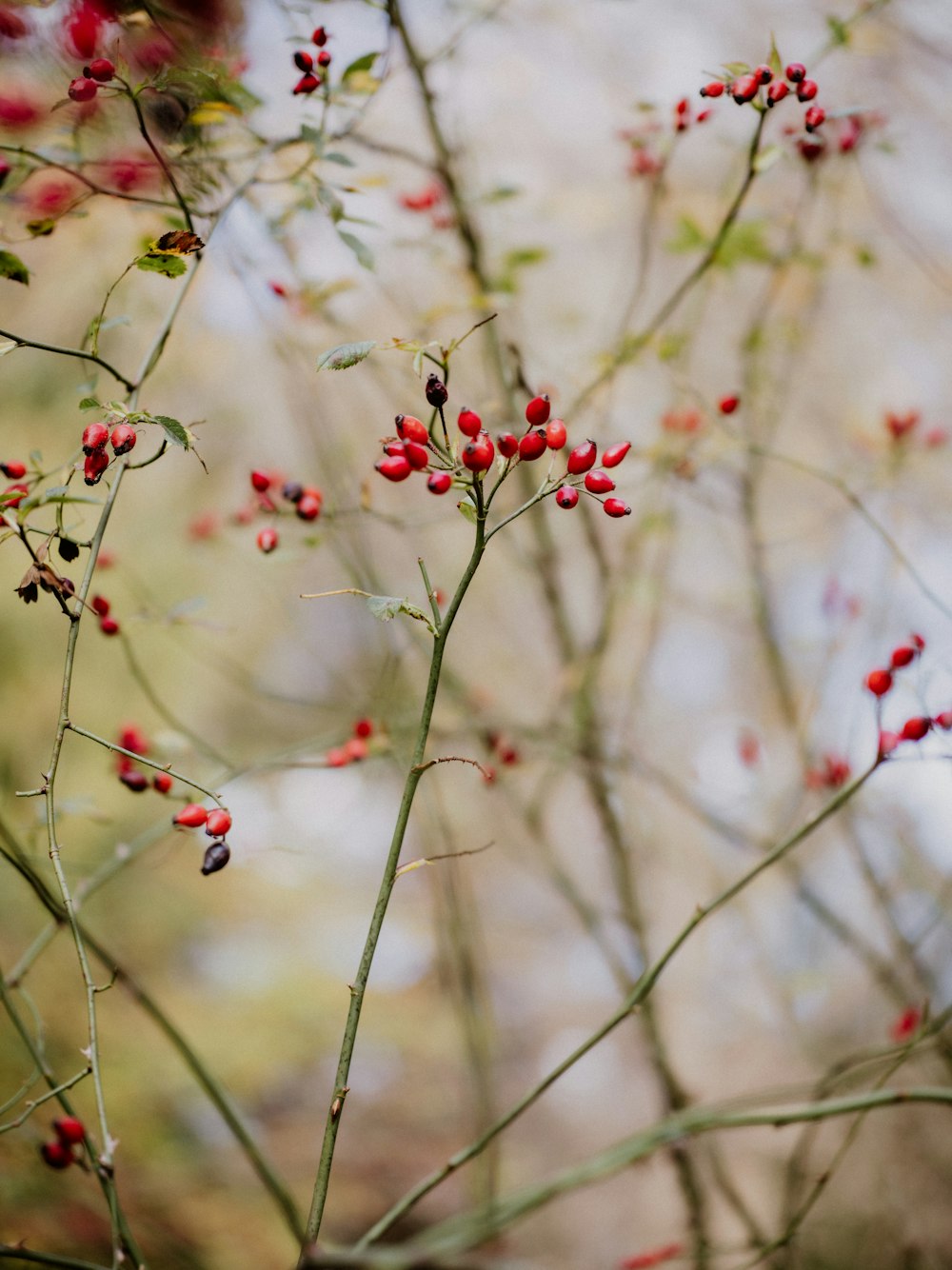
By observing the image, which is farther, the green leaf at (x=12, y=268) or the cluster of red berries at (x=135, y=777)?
the cluster of red berries at (x=135, y=777)

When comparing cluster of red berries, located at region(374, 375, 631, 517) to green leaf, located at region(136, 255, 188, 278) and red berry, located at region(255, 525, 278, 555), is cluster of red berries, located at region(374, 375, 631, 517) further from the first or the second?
red berry, located at region(255, 525, 278, 555)

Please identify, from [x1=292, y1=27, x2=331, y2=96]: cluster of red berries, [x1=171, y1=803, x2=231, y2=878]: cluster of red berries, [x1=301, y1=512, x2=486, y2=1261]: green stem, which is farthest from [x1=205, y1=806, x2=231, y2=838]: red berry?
[x1=292, y1=27, x2=331, y2=96]: cluster of red berries

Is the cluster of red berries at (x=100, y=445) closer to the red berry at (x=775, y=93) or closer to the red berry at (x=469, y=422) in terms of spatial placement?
the red berry at (x=469, y=422)

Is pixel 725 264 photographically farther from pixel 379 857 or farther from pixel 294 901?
pixel 379 857

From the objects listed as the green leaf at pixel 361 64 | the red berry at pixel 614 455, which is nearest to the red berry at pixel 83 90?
the green leaf at pixel 361 64

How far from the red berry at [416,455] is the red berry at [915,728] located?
0.42m

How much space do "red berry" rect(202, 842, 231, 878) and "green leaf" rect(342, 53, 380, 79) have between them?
0.69 meters

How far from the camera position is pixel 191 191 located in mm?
795

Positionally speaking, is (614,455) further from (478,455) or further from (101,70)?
(101,70)

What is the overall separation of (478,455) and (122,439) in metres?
0.24

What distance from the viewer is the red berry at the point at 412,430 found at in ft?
1.75

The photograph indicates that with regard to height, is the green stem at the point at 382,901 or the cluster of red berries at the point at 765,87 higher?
the cluster of red berries at the point at 765,87

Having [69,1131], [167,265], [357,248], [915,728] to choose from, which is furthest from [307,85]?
[69,1131]

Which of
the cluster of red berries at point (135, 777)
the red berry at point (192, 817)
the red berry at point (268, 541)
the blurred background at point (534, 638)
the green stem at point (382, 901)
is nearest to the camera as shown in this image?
the green stem at point (382, 901)
